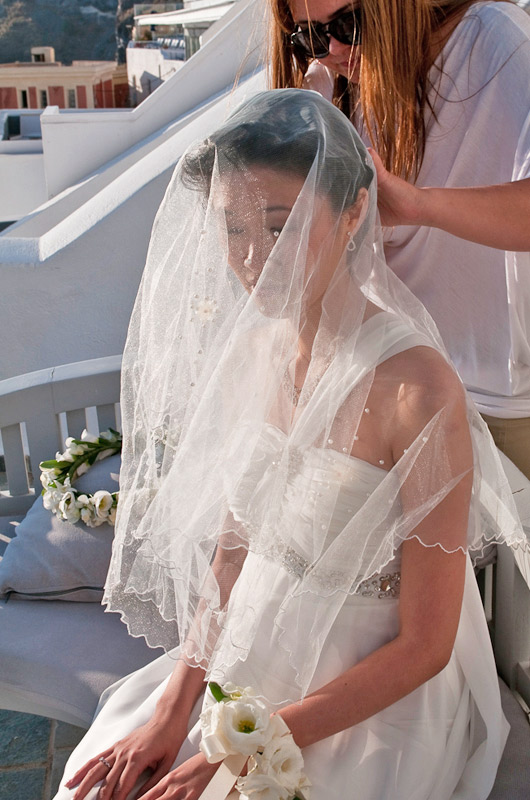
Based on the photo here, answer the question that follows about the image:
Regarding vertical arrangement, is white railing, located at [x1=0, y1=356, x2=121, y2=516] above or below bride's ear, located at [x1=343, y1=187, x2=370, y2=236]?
below

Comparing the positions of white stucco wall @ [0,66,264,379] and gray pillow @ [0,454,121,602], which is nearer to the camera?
gray pillow @ [0,454,121,602]

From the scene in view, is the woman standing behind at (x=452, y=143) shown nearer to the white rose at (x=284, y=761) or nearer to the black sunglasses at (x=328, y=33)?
the black sunglasses at (x=328, y=33)

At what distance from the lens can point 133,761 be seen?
4.59ft

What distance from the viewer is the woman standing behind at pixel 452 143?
1364 millimetres

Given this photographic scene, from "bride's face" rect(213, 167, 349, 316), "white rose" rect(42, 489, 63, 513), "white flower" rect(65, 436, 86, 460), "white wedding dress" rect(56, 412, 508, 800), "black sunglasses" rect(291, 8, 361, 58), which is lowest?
"white rose" rect(42, 489, 63, 513)

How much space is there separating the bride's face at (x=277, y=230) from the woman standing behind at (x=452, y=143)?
0.41 feet

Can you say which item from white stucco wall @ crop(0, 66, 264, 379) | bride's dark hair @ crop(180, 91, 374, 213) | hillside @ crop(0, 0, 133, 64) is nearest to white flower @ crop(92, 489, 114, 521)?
bride's dark hair @ crop(180, 91, 374, 213)

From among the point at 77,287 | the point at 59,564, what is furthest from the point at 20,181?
the point at 59,564

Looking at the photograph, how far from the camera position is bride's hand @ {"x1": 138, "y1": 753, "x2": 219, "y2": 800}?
129 cm

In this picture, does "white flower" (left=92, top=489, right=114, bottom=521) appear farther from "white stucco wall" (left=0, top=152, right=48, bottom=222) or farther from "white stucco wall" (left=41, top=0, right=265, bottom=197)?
"white stucco wall" (left=0, top=152, right=48, bottom=222)

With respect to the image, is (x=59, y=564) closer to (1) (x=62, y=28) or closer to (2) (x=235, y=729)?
(2) (x=235, y=729)

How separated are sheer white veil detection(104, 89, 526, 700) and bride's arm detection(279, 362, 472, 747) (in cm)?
1

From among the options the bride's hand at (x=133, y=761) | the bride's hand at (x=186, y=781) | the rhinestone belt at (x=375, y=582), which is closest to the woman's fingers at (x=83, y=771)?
the bride's hand at (x=133, y=761)

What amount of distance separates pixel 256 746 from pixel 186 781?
20 centimetres
